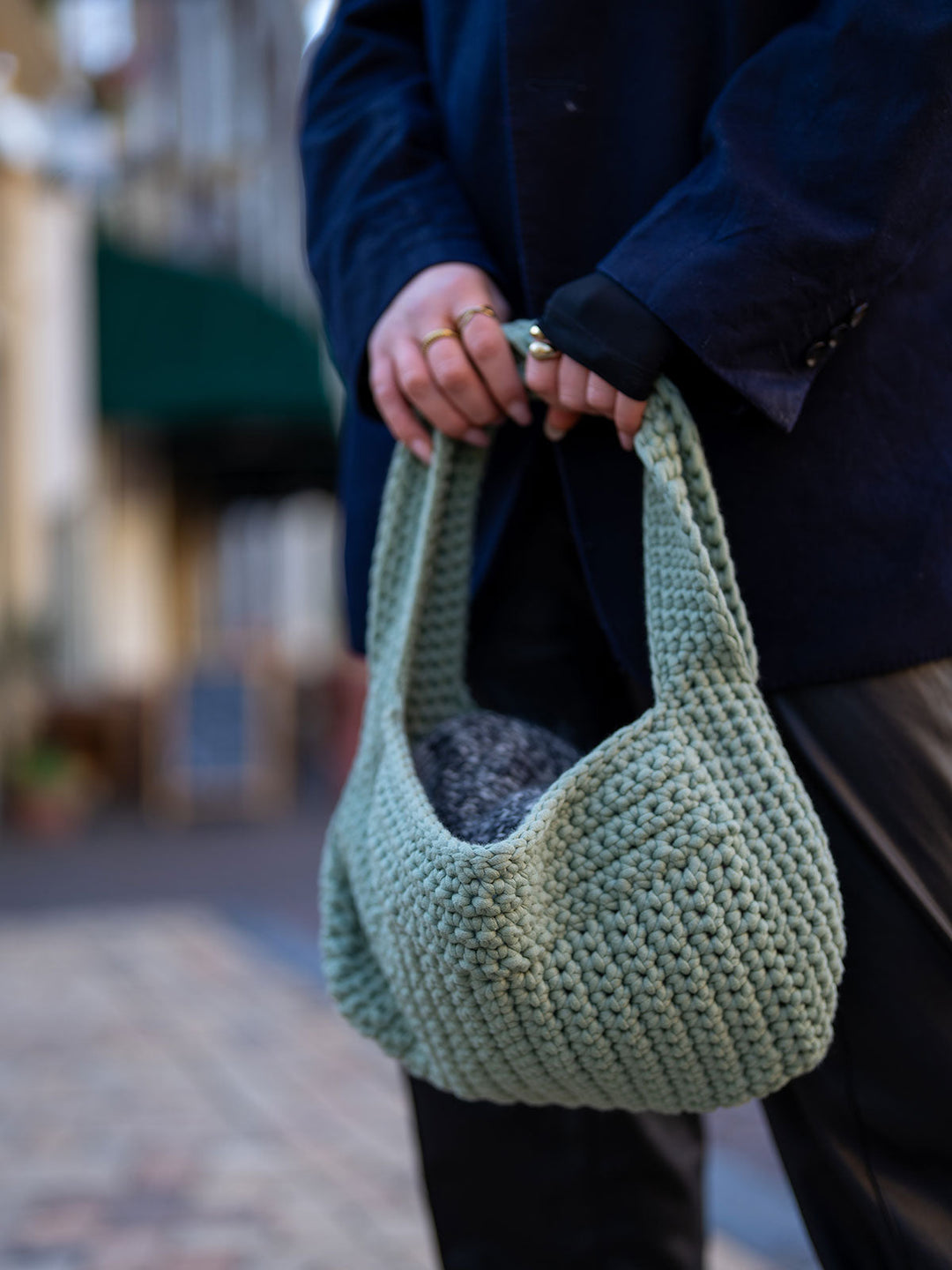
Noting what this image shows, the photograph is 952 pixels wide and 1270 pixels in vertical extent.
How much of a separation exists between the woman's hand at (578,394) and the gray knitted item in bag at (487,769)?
0.27 m

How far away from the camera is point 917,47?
950 millimetres

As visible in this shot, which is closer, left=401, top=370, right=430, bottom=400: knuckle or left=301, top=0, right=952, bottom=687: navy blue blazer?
left=301, top=0, right=952, bottom=687: navy blue blazer

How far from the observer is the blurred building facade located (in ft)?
25.9

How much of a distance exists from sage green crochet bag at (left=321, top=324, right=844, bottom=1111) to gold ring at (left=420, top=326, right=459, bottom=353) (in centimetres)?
6

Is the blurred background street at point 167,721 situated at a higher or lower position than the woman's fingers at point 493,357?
lower

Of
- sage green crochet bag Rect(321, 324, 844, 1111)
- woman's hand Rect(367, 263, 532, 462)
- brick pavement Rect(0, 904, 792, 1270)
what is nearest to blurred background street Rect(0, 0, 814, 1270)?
brick pavement Rect(0, 904, 792, 1270)

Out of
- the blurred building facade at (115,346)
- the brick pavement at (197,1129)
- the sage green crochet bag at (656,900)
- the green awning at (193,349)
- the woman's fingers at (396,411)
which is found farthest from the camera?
the green awning at (193,349)

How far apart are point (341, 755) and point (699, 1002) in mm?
7789

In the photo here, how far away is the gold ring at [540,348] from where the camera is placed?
1067 mm

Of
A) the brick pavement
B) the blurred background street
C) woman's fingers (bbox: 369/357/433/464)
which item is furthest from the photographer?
the blurred background street

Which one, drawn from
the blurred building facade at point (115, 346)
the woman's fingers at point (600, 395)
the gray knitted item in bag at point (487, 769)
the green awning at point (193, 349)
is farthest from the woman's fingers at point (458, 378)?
the green awning at point (193, 349)

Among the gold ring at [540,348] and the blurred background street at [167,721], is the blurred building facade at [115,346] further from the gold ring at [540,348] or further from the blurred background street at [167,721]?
the gold ring at [540,348]

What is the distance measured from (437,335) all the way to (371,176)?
221 mm

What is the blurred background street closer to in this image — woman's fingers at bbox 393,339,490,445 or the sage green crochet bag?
the sage green crochet bag
